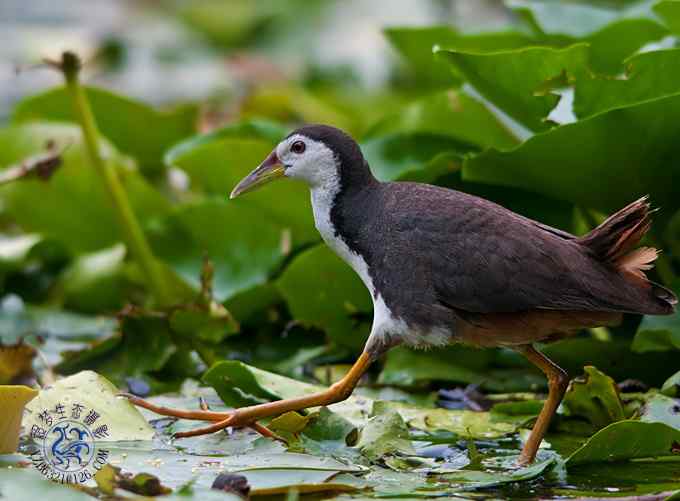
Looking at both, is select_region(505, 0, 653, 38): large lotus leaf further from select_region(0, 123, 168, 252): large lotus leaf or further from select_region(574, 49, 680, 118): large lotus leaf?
select_region(0, 123, 168, 252): large lotus leaf

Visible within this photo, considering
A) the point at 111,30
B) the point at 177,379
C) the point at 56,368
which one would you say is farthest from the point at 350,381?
the point at 111,30

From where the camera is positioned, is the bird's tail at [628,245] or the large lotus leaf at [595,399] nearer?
the bird's tail at [628,245]

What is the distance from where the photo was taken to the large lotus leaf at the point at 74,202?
5.36 m

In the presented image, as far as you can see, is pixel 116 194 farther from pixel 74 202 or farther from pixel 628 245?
pixel 628 245

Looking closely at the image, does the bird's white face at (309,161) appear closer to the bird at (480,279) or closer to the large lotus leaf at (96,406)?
the bird at (480,279)

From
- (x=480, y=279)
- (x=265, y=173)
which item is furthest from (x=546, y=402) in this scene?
(x=265, y=173)

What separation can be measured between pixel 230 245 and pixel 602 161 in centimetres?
162

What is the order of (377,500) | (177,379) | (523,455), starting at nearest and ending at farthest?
(377,500) < (523,455) < (177,379)

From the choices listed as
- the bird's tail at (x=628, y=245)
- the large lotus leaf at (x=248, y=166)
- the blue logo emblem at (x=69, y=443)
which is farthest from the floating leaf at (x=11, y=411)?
the large lotus leaf at (x=248, y=166)

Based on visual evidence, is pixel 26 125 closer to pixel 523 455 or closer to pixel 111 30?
pixel 523 455

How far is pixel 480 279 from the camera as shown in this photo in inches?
132

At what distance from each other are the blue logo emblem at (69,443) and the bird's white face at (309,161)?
0.89 m

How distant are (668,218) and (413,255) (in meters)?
1.10

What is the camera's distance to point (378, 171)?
4633 mm
